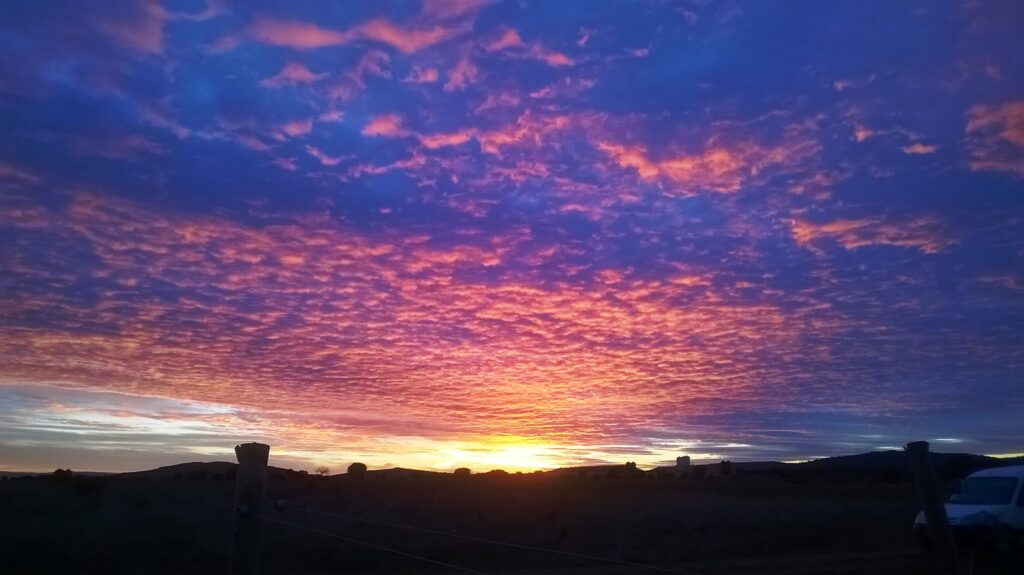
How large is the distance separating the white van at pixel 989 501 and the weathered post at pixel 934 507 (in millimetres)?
14095

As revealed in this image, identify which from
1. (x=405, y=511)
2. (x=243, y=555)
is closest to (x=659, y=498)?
(x=405, y=511)

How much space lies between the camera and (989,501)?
790 inches

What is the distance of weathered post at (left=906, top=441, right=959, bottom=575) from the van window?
608 inches

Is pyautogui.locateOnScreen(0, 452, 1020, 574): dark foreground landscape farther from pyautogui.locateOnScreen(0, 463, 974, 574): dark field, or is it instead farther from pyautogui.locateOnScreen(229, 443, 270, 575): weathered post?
pyautogui.locateOnScreen(229, 443, 270, 575): weathered post

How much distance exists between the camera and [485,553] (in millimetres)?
23781

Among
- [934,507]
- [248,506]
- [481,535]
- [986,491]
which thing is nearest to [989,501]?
[986,491]

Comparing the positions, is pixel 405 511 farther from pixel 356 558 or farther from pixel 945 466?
pixel 945 466

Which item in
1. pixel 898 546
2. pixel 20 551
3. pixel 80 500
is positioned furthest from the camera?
pixel 80 500

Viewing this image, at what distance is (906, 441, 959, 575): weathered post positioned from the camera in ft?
21.5

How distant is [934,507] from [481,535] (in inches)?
950

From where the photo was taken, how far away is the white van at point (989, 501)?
19.4m

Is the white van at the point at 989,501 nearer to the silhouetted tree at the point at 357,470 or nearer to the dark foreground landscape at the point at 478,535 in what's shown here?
the dark foreground landscape at the point at 478,535

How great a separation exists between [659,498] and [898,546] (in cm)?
2226

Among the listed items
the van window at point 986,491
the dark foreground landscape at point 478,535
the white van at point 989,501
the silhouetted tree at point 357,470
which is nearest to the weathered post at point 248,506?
the dark foreground landscape at point 478,535
